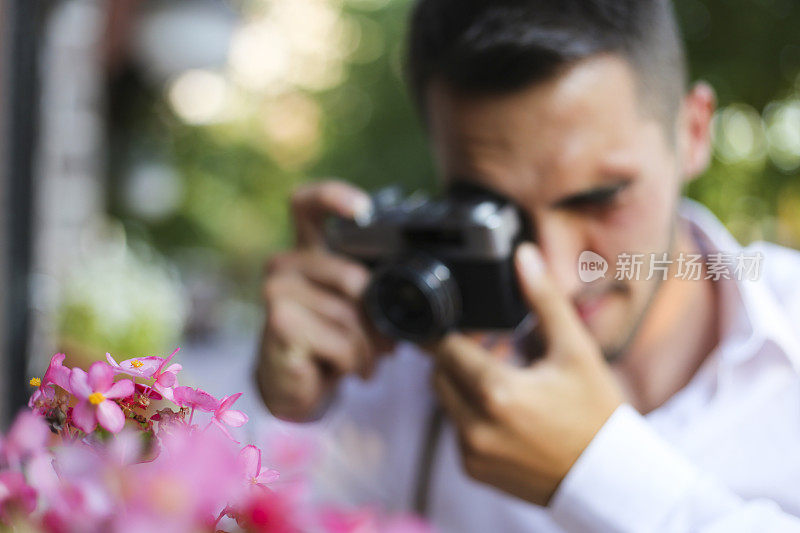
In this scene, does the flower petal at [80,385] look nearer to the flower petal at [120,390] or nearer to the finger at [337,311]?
the flower petal at [120,390]

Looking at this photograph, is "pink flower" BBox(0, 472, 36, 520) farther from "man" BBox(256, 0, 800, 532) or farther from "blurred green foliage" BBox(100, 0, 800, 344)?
"blurred green foliage" BBox(100, 0, 800, 344)

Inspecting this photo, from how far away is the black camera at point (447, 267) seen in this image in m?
0.52

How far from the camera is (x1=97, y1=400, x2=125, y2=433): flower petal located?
21 cm

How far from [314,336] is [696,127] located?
368 millimetres

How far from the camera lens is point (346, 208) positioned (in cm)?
62

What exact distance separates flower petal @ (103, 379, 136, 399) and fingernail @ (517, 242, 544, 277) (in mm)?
309

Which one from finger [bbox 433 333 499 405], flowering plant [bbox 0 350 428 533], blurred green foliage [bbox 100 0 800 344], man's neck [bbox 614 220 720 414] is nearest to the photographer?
flowering plant [bbox 0 350 428 533]

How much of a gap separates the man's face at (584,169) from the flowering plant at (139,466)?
31 cm

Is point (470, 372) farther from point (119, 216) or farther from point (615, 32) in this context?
point (119, 216)

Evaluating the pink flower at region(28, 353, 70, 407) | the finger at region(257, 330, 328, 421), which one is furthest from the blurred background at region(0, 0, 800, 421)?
the pink flower at region(28, 353, 70, 407)

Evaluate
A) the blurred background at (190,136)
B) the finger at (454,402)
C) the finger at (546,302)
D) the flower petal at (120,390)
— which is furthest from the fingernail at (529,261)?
the flower petal at (120,390)

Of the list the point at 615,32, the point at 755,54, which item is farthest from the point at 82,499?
the point at 755,54

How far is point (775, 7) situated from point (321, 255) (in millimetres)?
958

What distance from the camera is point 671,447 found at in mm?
410
